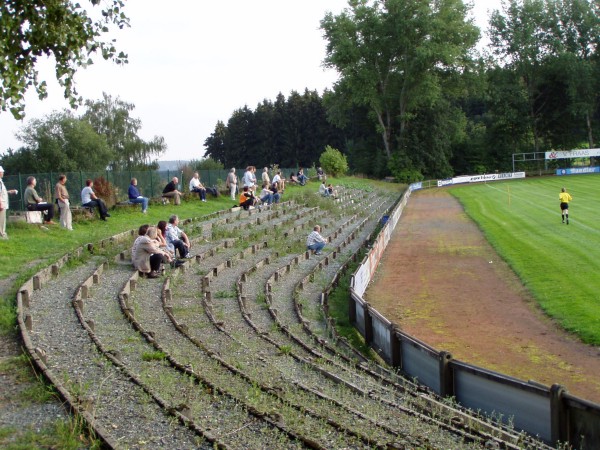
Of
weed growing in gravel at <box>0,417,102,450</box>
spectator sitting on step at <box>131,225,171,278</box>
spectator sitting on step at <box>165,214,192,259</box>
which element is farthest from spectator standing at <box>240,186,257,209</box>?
weed growing in gravel at <box>0,417,102,450</box>

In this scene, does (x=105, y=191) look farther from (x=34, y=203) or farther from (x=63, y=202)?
(x=34, y=203)

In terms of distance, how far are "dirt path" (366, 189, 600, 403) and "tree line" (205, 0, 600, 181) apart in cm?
4990

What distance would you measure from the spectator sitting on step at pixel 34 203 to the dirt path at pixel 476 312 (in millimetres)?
10801

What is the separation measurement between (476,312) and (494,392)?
30.6 ft

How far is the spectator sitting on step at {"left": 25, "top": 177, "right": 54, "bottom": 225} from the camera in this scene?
2242 cm

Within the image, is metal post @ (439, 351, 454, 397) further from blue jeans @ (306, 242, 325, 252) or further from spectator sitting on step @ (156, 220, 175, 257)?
blue jeans @ (306, 242, 325, 252)

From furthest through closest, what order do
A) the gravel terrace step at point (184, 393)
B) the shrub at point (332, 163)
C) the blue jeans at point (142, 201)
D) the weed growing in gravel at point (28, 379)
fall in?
the shrub at point (332, 163) < the blue jeans at point (142, 201) < the weed growing in gravel at point (28, 379) < the gravel terrace step at point (184, 393)

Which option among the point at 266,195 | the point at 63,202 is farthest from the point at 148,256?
the point at 266,195

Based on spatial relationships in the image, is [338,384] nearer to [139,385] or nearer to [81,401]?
[139,385]

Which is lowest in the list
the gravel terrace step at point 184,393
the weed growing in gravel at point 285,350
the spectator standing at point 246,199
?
the weed growing in gravel at point 285,350

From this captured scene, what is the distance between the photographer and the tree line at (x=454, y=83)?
264ft

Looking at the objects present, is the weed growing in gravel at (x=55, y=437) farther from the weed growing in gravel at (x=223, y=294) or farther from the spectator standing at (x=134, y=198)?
the spectator standing at (x=134, y=198)

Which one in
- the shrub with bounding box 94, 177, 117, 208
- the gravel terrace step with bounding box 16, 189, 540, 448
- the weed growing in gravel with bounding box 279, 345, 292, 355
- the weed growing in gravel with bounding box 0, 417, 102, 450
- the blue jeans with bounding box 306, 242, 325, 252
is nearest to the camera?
the weed growing in gravel with bounding box 0, 417, 102, 450

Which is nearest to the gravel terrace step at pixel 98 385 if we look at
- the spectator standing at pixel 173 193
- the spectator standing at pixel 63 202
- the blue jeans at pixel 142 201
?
the spectator standing at pixel 63 202
